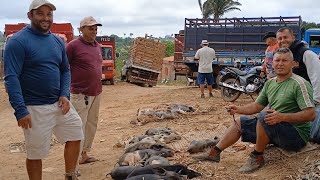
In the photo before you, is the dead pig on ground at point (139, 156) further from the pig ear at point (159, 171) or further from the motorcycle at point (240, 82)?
the motorcycle at point (240, 82)

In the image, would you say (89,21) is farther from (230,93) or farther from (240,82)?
(230,93)

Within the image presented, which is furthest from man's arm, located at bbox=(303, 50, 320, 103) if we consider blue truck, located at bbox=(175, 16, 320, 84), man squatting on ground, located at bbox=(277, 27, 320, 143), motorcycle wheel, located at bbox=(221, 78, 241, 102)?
blue truck, located at bbox=(175, 16, 320, 84)

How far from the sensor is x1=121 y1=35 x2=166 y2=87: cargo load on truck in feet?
69.9

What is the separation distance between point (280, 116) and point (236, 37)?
13.3 meters

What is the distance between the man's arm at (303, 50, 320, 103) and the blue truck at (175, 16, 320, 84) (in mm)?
10951

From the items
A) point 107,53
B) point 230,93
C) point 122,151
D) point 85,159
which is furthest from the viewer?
point 107,53

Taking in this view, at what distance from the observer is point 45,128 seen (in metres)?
4.27

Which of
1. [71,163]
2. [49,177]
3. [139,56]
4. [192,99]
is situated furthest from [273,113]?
[139,56]

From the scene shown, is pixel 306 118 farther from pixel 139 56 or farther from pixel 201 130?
pixel 139 56

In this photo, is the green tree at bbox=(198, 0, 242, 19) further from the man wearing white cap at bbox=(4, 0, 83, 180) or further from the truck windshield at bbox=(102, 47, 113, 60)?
the man wearing white cap at bbox=(4, 0, 83, 180)

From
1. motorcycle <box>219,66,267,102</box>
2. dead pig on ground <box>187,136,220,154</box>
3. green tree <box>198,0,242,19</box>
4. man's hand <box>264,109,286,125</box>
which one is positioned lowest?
dead pig on ground <box>187,136,220,154</box>

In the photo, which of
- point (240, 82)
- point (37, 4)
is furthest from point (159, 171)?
point (240, 82)

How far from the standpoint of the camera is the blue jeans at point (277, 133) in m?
4.66

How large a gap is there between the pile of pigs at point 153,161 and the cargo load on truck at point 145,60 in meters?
14.2
